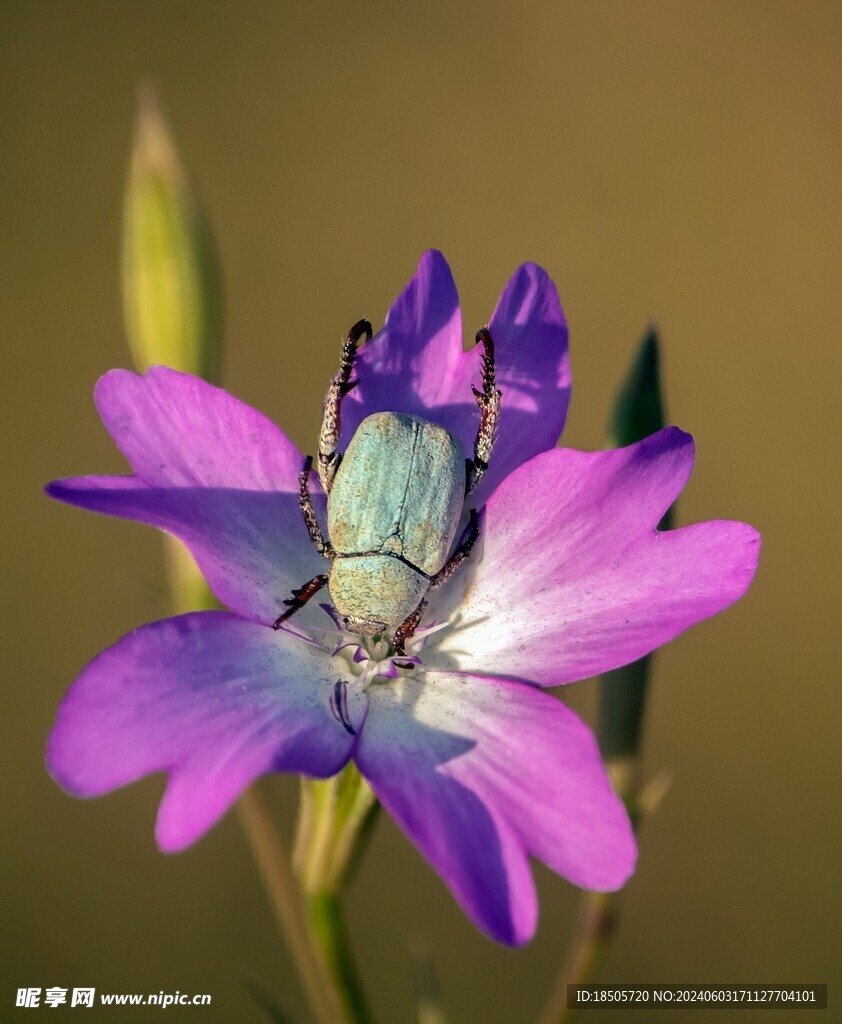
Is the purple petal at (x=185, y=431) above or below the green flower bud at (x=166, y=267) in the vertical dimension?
below

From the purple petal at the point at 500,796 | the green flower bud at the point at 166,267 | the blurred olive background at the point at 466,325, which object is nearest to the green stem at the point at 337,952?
the purple petal at the point at 500,796

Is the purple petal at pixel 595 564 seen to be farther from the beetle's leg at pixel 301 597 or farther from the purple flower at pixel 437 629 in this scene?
the beetle's leg at pixel 301 597

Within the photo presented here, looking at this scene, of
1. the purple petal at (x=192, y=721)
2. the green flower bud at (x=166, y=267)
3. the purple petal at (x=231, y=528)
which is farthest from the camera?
the green flower bud at (x=166, y=267)

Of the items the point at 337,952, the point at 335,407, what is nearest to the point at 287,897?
the point at 337,952

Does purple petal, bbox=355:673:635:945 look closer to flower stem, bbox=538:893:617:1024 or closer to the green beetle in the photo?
the green beetle

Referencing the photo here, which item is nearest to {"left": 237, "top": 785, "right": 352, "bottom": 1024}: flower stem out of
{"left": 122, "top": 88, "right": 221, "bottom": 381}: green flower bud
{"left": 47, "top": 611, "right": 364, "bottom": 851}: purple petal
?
{"left": 47, "top": 611, "right": 364, "bottom": 851}: purple petal

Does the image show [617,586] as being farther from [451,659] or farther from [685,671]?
[685,671]
